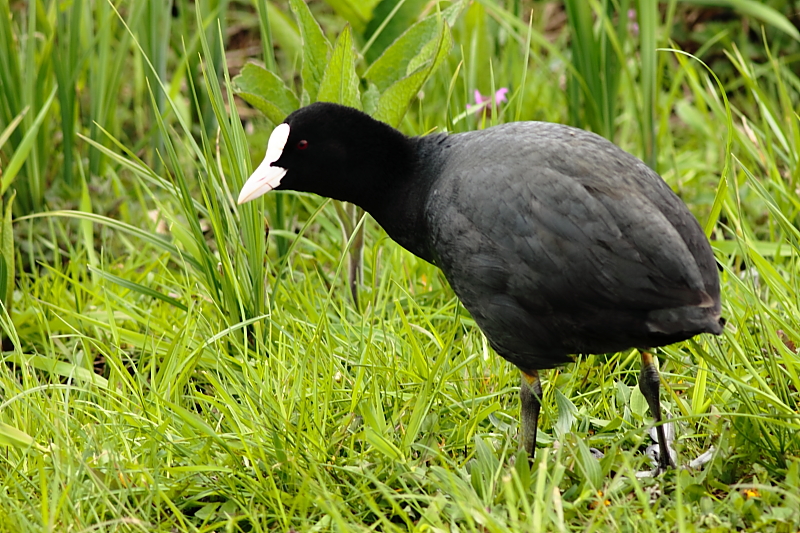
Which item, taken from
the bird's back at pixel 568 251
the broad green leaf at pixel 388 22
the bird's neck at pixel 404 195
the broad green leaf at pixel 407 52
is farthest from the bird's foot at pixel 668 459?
the broad green leaf at pixel 388 22

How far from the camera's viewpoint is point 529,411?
7.96 ft

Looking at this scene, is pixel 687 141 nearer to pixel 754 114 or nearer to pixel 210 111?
pixel 754 114

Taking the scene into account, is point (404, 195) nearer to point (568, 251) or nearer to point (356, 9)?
point (568, 251)

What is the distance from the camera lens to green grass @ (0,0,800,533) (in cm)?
216

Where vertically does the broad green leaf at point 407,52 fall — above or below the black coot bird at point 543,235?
above

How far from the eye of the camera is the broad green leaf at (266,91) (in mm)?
2934

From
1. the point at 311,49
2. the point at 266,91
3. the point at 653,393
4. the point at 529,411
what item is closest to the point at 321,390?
the point at 529,411

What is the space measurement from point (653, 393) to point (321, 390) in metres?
0.92

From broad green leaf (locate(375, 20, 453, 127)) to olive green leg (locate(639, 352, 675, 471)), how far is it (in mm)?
1107

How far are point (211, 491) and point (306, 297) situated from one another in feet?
3.22

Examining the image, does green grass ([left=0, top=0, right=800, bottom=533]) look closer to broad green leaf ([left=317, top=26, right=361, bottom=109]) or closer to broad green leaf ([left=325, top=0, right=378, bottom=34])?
broad green leaf ([left=325, top=0, right=378, bottom=34])

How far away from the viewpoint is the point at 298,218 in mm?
4043

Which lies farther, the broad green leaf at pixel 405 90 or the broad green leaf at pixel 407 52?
the broad green leaf at pixel 407 52

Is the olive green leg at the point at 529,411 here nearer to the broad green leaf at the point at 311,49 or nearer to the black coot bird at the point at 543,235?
the black coot bird at the point at 543,235
